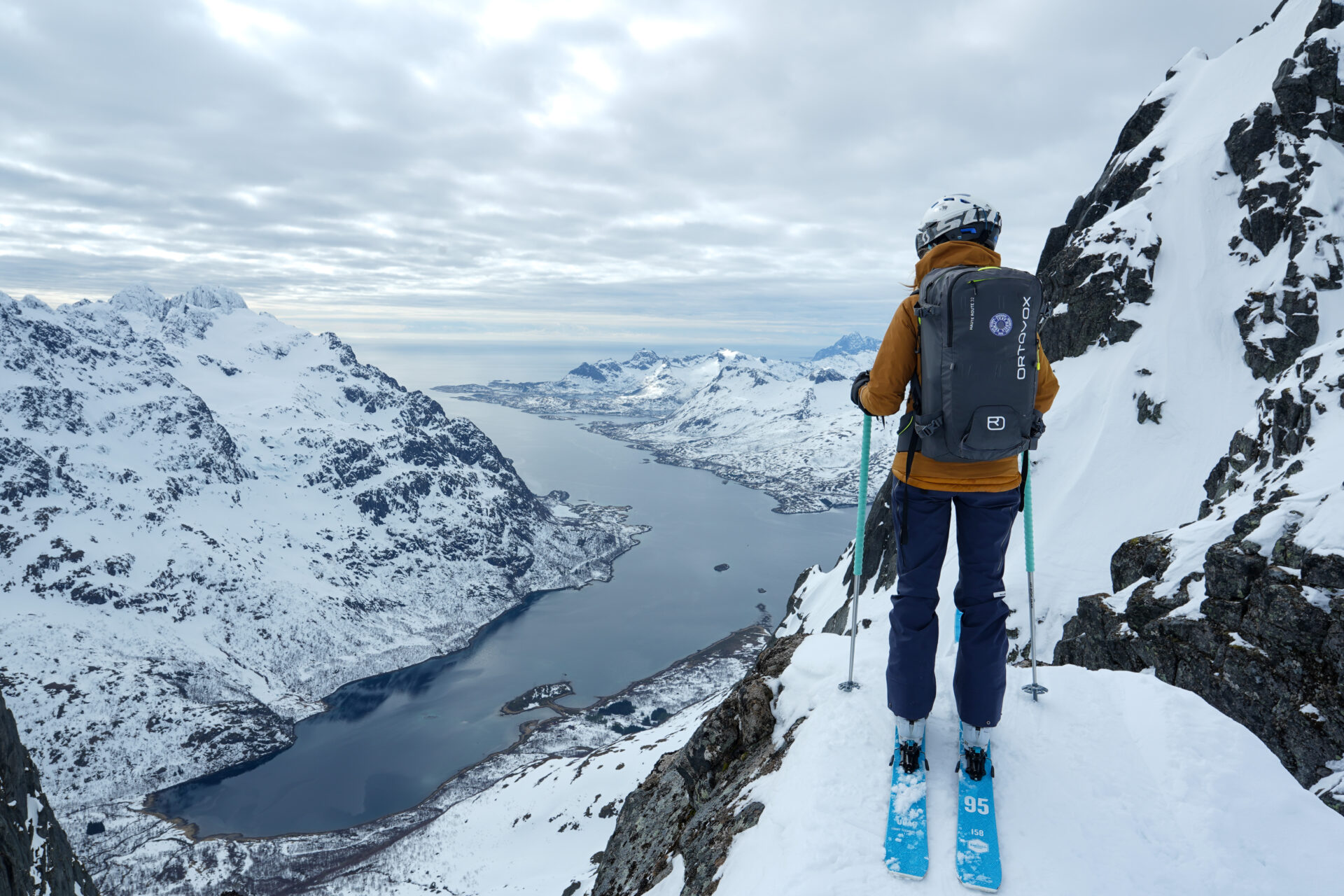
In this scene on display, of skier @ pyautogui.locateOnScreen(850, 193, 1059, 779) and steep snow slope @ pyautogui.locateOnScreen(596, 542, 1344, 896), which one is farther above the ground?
skier @ pyautogui.locateOnScreen(850, 193, 1059, 779)

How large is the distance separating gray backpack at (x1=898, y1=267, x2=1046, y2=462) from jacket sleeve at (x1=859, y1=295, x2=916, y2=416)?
245 millimetres

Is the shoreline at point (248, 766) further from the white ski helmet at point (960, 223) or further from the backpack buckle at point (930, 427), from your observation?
the white ski helmet at point (960, 223)

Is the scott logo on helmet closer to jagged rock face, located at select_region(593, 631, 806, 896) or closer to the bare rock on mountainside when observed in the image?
jagged rock face, located at select_region(593, 631, 806, 896)

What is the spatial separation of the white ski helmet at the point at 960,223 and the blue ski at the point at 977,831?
476cm

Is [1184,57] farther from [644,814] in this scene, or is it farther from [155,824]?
[155,824]

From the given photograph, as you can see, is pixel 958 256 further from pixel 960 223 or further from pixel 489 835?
pixel 489 835

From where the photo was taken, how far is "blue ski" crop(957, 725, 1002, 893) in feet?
14.5

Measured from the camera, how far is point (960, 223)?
217 inches

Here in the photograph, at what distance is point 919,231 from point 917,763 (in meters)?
5.15

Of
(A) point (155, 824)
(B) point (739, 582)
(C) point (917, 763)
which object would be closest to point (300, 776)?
(A) point (155, 824)

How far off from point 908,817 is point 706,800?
404cm

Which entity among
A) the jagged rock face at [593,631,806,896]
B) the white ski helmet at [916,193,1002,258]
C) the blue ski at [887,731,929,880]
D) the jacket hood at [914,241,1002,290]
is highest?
the white ski helmet at [916,193,1002,258]

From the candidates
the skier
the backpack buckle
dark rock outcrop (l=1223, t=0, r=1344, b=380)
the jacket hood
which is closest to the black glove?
the skier

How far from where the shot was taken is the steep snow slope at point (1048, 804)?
4.53 meters
